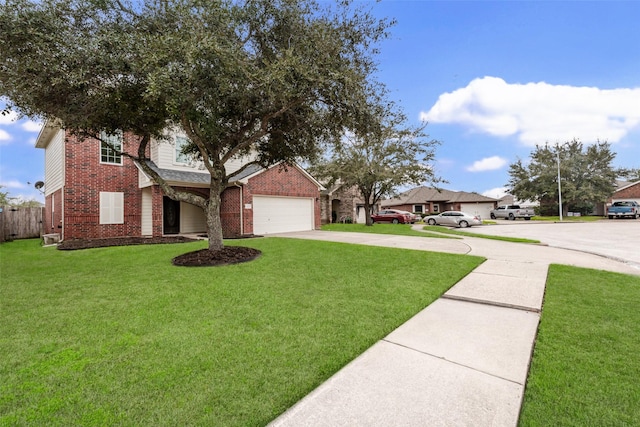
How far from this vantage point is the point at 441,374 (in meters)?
2.49

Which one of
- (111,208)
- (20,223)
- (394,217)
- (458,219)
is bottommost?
(458,219)

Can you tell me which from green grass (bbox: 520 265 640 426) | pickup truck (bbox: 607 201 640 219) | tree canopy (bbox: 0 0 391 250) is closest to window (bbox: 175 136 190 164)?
tree canopy (bbox: 0 0 391 250)

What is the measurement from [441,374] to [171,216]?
15498mm

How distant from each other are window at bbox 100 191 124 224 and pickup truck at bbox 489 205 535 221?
1458 inches

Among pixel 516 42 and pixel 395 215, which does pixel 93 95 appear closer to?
pixel 516 42

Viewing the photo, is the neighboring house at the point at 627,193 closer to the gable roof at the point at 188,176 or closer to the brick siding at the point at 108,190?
the brick siding at the point at 108,190

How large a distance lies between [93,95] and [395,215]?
982 inches

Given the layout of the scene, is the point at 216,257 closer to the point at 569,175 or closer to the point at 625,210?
the point at 625,210

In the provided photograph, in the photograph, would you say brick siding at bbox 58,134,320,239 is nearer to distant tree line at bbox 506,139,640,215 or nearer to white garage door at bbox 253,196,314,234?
white garage door at bbox 253,196,314,234

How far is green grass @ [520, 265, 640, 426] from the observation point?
200cm

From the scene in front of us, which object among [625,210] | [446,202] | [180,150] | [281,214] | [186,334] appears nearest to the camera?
[186,334]

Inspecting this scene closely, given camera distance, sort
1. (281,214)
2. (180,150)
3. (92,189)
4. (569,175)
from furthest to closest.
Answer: (569,175) < (281,214) < (180,150) < (92,189)

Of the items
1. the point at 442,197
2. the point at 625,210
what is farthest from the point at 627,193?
the point at 442,197

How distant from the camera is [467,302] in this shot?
449cm
